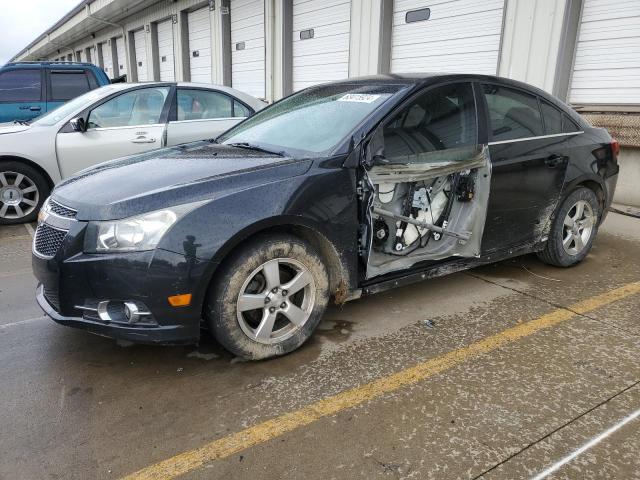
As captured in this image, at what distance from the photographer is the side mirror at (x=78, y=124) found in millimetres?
5734

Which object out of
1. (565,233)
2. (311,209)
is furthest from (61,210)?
(565,233)

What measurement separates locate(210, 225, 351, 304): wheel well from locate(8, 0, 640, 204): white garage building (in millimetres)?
5233

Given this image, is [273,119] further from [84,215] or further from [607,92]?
[607,92]

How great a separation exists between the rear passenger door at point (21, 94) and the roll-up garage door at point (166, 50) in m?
10.9

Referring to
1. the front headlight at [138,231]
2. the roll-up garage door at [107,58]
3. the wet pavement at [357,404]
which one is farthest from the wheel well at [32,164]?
the roll-up garage door at [107,58]

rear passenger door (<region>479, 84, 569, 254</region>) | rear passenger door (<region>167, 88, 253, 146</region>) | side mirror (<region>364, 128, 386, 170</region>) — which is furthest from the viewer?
rear passenger door (<region>167, 88, 253, 146</region>)

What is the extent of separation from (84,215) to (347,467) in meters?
1.78

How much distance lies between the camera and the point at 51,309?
277 cm

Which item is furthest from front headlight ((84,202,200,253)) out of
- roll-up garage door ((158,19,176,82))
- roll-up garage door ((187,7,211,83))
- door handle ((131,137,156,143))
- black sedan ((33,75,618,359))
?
roll-up garage door ((158,19,176,82))

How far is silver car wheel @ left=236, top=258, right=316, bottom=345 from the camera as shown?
2.77 metres

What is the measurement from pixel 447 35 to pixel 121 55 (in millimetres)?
21587

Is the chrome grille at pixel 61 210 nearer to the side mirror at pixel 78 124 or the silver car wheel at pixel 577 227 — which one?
the side mirror at pixel 78 124

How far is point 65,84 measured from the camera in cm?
850

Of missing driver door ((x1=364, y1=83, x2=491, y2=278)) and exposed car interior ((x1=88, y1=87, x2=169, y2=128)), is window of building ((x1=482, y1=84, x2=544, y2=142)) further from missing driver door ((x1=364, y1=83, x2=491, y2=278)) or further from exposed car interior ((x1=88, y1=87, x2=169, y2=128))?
exposed car interior ((x1=88, y1=87, x2=169, y2=128))
